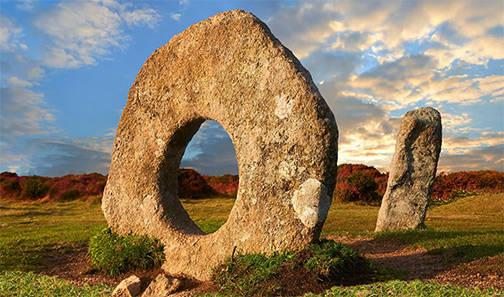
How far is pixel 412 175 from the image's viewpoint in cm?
1205

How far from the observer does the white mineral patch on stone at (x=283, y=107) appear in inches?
254

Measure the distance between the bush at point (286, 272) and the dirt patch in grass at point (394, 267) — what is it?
0.04 meters

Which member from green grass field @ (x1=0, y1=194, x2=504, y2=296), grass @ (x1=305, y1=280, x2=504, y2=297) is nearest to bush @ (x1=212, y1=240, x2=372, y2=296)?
grass @ (x1=305, y1=280, x2=504, y2=297)

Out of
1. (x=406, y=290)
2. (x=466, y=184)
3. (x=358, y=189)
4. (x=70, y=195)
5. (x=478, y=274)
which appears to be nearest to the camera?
(x=406, y=290)

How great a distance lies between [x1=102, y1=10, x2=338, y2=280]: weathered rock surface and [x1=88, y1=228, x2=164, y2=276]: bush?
21 centimetres

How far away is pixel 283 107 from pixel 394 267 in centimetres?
451

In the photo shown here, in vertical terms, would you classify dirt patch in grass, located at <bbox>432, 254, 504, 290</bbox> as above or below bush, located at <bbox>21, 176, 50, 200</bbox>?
below

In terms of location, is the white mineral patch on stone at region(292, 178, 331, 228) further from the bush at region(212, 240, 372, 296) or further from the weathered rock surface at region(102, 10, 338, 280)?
the bush at region(212, 240, 372, 296)

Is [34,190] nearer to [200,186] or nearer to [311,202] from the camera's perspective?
[200,186]

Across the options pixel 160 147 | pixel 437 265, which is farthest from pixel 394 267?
pixel 160 147

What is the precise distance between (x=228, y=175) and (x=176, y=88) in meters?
22.4

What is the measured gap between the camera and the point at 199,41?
7777 mm

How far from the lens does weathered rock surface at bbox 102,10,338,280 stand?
6.39 metres

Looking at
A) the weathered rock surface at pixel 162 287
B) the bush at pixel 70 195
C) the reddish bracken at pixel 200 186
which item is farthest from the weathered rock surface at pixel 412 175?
the bush at pixel 70 195
